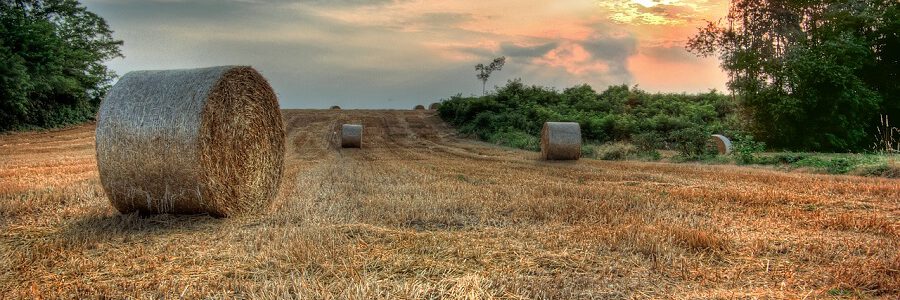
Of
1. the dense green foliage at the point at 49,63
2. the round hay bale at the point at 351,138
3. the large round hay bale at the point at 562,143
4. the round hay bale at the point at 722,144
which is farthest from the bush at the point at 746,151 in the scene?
the dense green foliage at the point at 49,63

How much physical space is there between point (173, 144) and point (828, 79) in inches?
866

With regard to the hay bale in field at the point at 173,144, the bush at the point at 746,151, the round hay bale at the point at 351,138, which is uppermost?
the hay bale in field at the point at 173,144

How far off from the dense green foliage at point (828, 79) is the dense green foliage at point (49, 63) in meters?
30.9

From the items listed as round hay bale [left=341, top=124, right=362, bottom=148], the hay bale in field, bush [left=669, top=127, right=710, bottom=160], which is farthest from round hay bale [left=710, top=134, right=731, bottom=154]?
the hay bale in field

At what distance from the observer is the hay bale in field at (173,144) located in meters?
7.25

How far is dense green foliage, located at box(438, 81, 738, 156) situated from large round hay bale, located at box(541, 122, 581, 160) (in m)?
3.51

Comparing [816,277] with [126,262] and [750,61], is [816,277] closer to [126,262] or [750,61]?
[126,262]

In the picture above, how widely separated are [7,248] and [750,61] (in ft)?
82.8

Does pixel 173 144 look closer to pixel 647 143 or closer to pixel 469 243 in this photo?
pixel 469 243

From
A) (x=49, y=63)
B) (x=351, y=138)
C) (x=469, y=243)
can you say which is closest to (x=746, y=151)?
(x=351, y=138)

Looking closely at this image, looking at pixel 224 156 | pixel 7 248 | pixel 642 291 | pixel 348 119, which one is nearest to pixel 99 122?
pixel 224 156

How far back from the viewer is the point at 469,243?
5844 millimetres

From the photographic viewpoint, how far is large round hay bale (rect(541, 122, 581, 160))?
Result: 60.1 feet

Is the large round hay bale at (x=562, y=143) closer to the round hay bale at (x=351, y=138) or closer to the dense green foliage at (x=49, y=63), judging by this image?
→ the round hay bale at (x=351, y=138)
